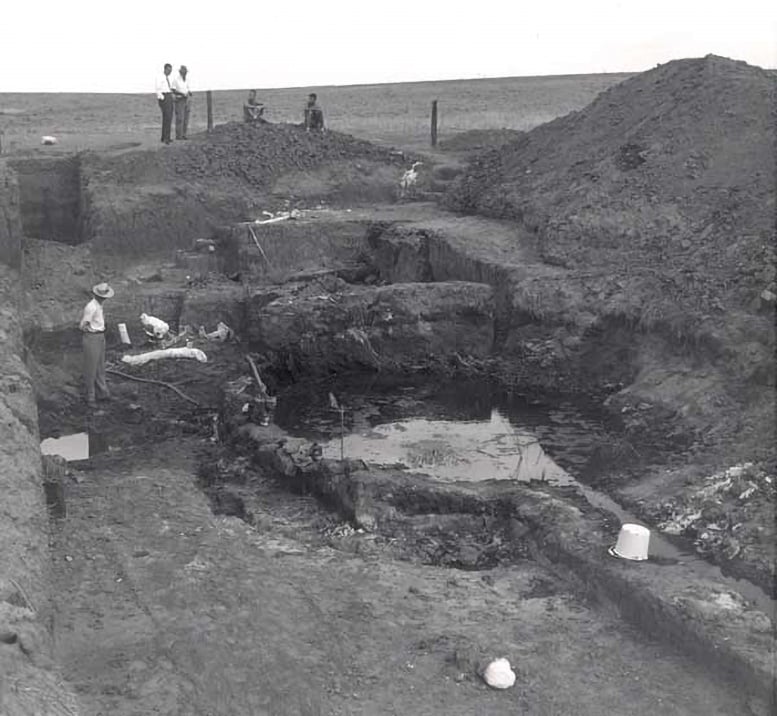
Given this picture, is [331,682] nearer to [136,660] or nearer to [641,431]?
[136,660]

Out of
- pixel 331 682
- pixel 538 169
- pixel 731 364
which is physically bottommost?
pixel 331 682

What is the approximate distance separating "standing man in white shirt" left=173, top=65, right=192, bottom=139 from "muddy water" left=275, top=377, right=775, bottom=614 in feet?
27.6

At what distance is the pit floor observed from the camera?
522 centimetres

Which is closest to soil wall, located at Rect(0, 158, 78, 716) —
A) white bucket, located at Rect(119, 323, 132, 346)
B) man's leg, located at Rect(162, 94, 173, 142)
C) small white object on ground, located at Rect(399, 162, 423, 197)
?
white bucket, located at Rect(119, 323, 132, 346)

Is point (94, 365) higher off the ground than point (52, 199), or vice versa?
point (52, 199)

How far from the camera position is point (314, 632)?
5852 millimetres

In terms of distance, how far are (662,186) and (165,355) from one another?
7.61 metres

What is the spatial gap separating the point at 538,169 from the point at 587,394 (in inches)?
226

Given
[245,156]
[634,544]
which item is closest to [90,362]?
[634,544]

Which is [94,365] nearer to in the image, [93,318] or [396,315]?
[93,318]

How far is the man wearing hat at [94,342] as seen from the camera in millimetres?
10234

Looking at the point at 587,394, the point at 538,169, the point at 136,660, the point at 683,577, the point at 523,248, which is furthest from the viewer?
the point at 538,169

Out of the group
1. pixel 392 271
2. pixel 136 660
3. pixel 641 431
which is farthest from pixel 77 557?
pixel 392 271

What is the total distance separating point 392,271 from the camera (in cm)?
1463
